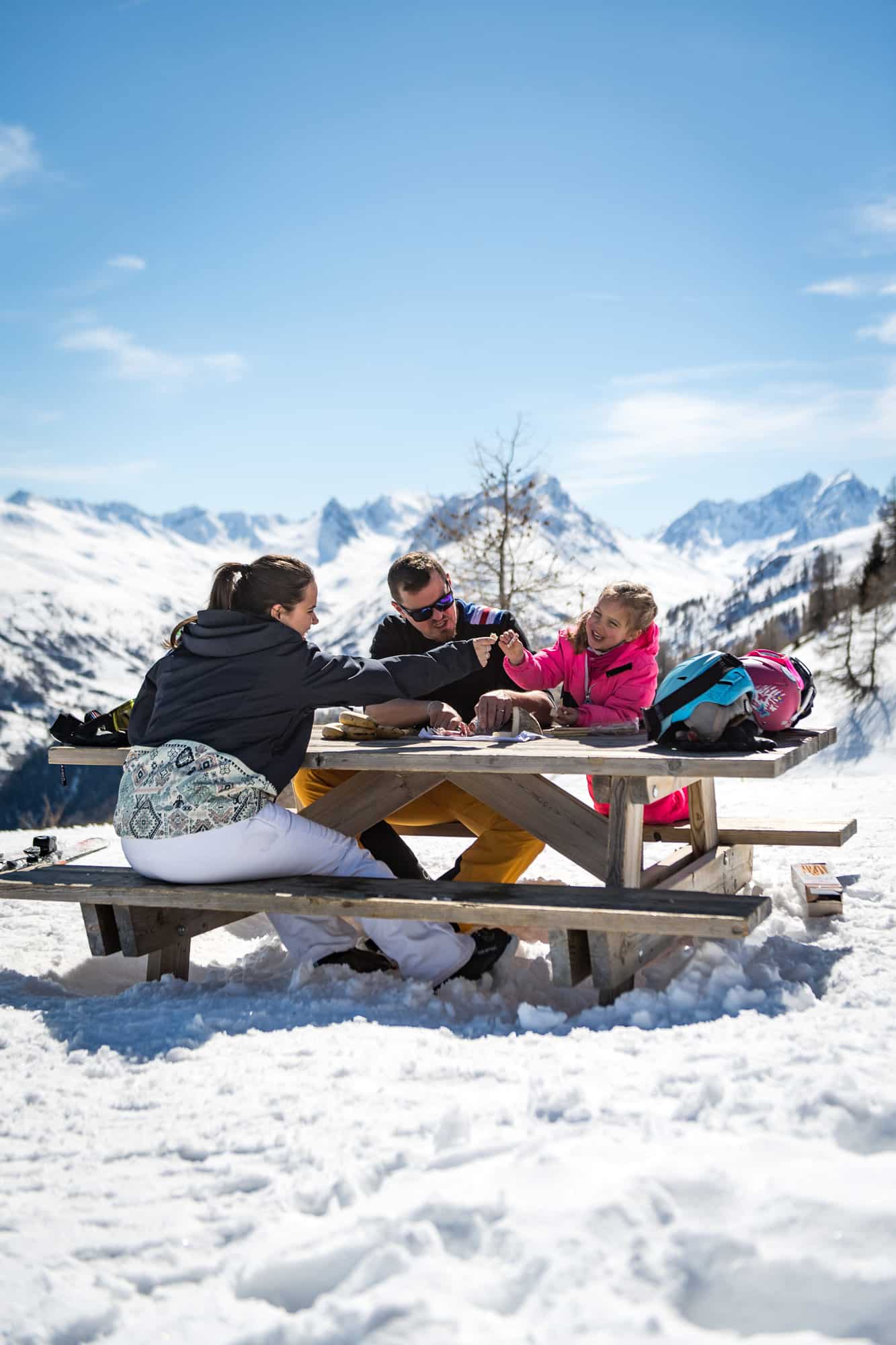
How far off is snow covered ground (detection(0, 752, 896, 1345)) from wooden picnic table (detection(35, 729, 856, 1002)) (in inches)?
9.6

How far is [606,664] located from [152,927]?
2.43 metres

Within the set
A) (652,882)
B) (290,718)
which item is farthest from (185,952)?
(652,882)

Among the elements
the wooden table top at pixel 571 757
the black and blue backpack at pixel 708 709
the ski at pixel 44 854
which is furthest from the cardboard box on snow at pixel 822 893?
the ski at pixel 44 854

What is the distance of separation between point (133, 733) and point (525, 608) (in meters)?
17.2

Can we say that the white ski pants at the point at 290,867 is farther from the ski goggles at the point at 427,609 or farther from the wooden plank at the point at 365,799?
the ski goggles at the point at 427,609

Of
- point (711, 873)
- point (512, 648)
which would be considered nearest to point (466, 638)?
point (512, 648)

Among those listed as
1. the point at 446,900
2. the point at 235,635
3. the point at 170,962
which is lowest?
the point at 170,962

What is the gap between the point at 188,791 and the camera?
13.6 feet

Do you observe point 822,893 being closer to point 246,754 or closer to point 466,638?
point 466,638

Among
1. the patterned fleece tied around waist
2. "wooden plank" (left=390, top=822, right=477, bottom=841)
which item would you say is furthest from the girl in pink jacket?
the patterned fleece tied around waist

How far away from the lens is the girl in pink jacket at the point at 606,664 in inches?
198

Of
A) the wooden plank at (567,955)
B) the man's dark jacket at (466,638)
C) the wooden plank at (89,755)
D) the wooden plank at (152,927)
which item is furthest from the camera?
the man's dark jacket at (466,638)

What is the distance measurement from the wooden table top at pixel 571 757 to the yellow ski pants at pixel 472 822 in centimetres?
44

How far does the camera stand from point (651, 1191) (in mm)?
2266
